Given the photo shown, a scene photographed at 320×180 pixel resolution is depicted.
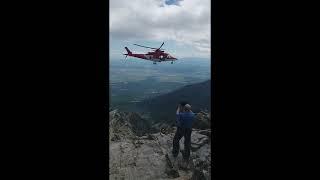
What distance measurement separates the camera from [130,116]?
9766 millimetres

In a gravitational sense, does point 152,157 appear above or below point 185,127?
below

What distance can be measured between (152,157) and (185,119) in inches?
48.2

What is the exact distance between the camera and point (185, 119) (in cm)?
530

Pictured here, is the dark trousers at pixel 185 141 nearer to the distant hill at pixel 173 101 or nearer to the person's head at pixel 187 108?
the person's head at pixel 187 108

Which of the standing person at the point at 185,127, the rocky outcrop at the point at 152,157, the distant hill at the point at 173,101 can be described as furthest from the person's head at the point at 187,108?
the distant hill at the point at 173,101

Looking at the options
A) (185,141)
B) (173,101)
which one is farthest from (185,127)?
(173,101)

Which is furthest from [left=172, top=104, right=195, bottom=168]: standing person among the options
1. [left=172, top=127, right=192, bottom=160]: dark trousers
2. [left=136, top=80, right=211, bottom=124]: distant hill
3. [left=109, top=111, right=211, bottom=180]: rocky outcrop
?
[left=136, top=80, right=211, bottom=124]: distant hill

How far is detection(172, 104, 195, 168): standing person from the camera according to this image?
17.2 feet

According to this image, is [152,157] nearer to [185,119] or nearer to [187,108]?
[185,119]

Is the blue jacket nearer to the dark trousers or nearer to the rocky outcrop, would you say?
the dark trousers

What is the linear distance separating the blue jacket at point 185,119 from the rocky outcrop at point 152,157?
0.74m
